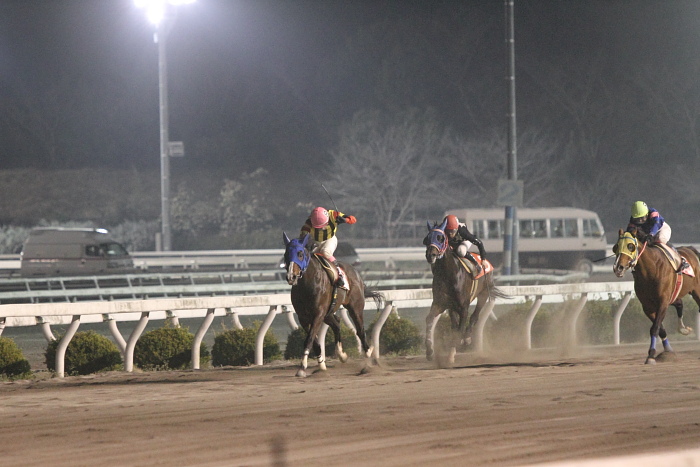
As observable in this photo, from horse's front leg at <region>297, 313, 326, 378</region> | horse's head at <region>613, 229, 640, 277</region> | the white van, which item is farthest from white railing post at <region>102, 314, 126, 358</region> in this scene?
the white van

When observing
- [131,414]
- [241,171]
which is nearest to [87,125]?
[241,171]

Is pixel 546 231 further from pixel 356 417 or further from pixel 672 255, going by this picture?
pixel 356 417

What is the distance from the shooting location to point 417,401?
748 cm

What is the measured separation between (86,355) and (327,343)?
122 inches

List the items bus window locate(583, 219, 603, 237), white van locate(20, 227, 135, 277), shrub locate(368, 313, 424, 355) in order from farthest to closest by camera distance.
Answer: bus window locate(583, 219, 603, 237) < white van locate(20, 227, 135, 277) < shrub locate(368, 313, 424, 355)

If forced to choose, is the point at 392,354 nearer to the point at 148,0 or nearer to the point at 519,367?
the point at 519,367

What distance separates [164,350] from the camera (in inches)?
436

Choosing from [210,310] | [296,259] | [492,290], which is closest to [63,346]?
[210,310]

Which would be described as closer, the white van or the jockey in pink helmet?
the jockey in pink helmet

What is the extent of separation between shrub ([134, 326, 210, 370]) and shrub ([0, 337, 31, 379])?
1.38 meters

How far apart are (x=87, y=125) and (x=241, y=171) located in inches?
500

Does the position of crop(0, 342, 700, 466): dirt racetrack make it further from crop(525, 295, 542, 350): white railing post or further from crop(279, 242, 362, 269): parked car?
crop(279, 242, 362, 269): parked car

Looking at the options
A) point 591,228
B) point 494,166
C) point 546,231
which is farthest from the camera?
point 494,166

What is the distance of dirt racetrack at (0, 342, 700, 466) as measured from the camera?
17.9 feet
